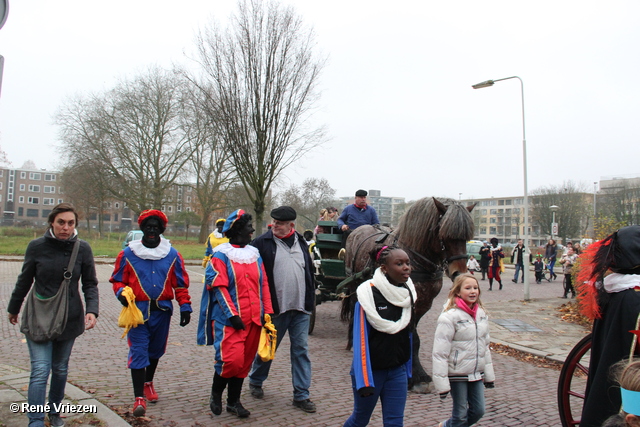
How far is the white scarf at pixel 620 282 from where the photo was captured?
2580 mm

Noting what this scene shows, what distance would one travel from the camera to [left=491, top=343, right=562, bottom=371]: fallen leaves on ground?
635 centimetres

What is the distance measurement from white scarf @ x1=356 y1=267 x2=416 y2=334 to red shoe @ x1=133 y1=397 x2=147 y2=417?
211cm

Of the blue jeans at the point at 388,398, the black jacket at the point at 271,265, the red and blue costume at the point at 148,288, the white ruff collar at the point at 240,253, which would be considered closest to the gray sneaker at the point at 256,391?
the black jacket at the point at 271,265

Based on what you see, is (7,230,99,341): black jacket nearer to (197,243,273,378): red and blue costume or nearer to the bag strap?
the bag strap

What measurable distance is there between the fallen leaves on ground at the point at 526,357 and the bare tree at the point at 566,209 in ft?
157

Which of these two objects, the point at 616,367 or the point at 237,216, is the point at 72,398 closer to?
the point at 237,216

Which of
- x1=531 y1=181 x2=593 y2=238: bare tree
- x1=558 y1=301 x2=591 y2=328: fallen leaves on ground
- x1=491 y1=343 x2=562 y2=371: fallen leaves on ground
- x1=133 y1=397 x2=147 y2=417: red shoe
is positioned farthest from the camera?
→ x1=531 y1=181 x2=593 y2=238: bare tree

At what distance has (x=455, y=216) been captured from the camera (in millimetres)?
4859

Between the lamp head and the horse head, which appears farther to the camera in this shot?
the lamp head

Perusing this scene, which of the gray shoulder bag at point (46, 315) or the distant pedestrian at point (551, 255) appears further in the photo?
the distant pedestrian at point (551, 255)

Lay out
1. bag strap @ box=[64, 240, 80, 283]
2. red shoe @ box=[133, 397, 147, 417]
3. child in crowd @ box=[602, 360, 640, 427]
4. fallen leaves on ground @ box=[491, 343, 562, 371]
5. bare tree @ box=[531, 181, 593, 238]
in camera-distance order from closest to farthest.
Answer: child in crowd @ box=[602, 360, 640, 427], bag strap @ box=[64, 240, 80, 283], red shoe @ box=[133, 397, 147, 417], fallen leaves on ground @ box=[491, 343, 562, 371], bare tree @ box=[531, 181, 593, 238]

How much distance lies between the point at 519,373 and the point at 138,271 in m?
4.63

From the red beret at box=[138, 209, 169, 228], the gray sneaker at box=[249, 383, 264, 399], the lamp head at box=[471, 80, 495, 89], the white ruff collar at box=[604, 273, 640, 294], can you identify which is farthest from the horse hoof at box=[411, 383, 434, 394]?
the lamp head at box=[471, 80, 495, 89]

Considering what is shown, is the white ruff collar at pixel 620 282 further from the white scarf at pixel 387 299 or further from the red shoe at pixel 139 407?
the red shoe at pixel 139 407
